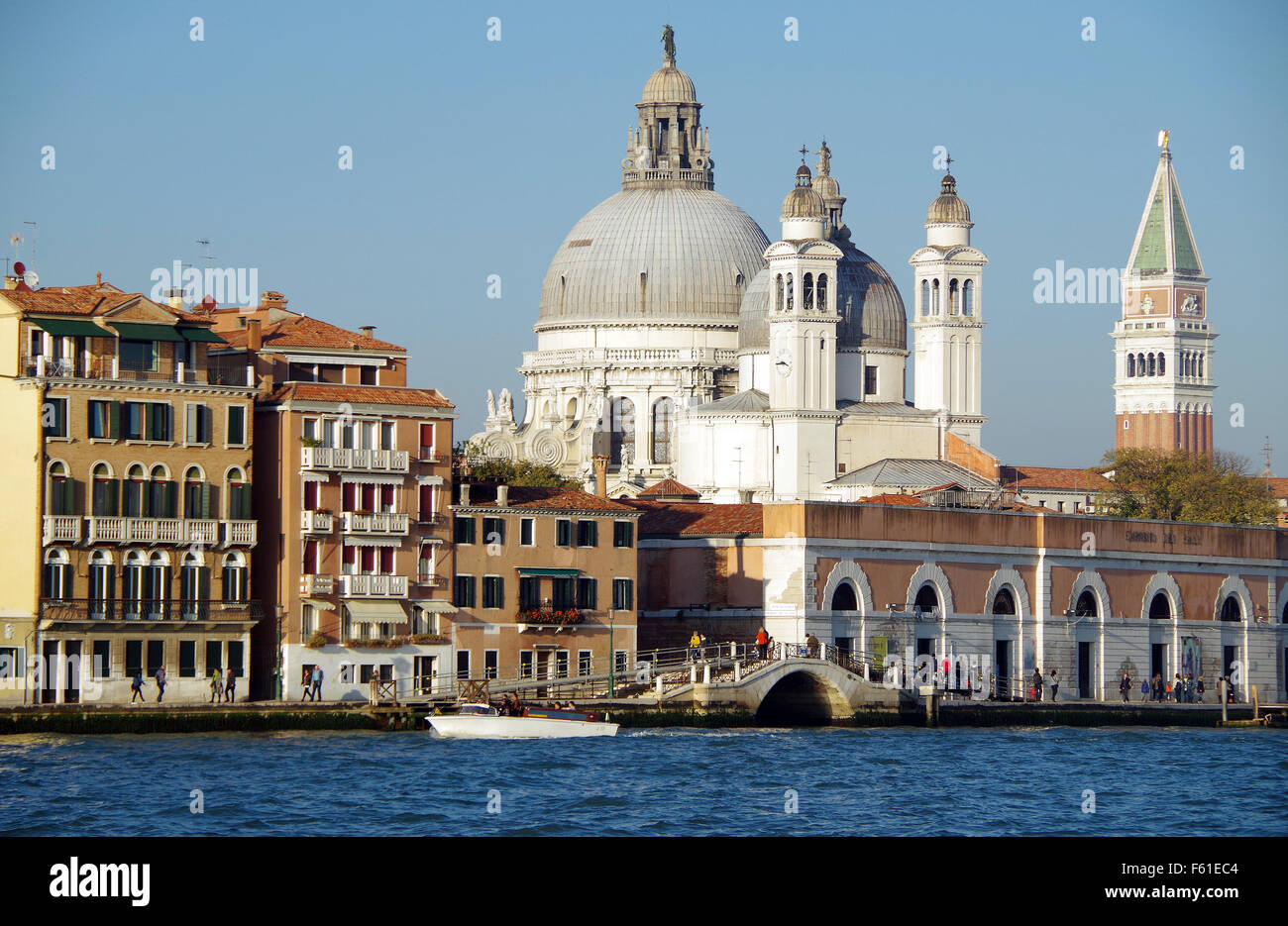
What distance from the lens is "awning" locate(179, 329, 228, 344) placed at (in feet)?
158

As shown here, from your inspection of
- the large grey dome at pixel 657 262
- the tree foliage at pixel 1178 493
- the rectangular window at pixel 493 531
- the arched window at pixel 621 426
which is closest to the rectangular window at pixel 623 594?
the rectangular window at pixel 493 531

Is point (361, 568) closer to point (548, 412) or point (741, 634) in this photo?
point (741, 634)

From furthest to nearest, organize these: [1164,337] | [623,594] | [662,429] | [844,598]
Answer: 1. [1164,337]
2. [662,429]
3. [844,598]
4. [623,594]

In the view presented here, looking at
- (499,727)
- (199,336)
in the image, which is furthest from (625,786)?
(199,336)

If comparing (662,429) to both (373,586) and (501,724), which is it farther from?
(501,724)

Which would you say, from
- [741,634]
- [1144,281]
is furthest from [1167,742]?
[1144,281]

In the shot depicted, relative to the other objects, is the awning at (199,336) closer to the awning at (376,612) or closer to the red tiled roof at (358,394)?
the red tiled roof at (358,394)

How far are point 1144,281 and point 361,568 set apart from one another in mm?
117157

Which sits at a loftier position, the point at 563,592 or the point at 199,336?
the point at 199,336

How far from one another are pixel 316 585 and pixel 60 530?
18.3ft

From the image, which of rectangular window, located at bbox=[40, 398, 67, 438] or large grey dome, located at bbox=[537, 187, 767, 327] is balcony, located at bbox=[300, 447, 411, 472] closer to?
rectangular window, located at bbox=[40, 398, 67, 438]

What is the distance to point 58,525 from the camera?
4525cm

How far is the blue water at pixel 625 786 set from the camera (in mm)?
31844

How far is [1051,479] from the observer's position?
281 ft
